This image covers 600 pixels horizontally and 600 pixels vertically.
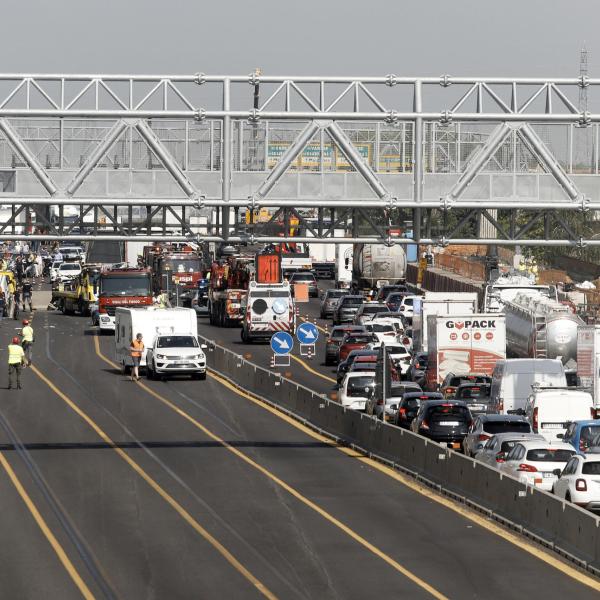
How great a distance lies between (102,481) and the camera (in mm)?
32750

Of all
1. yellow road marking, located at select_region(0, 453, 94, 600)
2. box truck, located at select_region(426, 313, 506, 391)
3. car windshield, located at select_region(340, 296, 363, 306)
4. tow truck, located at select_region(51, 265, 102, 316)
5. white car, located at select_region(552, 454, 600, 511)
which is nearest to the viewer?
yellow road marking, located at select_region(0, 453, 94, 600)

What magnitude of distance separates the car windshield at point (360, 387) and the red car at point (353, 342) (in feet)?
47.6

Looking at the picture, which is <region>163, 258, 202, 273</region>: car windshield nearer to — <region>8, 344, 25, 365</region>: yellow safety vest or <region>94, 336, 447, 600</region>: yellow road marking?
<region>94, 336, 447, 600</region>: yellow road marking

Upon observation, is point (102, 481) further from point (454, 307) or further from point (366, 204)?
point (454, 307)

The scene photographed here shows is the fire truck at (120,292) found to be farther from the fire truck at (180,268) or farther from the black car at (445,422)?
the black car at (445,422)

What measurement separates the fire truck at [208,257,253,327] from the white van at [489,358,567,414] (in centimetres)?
Answer: 3509

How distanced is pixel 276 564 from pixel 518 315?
36407 mm

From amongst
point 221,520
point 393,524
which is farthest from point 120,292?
point 393,524

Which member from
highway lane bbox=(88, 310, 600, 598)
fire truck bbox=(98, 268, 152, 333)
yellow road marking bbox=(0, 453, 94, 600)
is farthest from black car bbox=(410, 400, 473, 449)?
fire truck bbox=(98, 268, 152, 333)

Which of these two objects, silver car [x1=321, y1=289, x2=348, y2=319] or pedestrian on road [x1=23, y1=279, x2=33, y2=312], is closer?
silver car [x1=321, y1=289, x2=348, y2=319]

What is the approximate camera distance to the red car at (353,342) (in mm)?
61688

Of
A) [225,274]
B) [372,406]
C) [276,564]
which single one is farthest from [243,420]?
[225,274]

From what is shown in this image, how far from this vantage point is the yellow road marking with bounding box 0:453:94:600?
72.1 ft

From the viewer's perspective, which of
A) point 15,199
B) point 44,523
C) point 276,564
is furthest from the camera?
point 15,199
